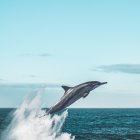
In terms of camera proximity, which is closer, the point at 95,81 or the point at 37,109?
the point at 95,81

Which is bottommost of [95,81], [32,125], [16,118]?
[95,81]

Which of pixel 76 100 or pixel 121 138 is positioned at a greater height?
pixel 121 138

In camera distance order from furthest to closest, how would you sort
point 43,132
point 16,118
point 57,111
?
1. point 43,132
2. point 16,118
3. point 57,111

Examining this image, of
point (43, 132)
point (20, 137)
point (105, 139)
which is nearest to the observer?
point (20, 137)

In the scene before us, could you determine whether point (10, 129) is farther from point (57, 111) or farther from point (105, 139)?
point (57, 111)

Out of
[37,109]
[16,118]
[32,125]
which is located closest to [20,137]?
[32,125]

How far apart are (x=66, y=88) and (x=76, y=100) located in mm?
1474

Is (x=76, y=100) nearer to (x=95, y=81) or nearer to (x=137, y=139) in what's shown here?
(x=95, y=81)

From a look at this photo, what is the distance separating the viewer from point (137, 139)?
81.4 meters

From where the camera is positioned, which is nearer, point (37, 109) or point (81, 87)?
point (81, 87)

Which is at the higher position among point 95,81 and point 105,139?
point 105,139

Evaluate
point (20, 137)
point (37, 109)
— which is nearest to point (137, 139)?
point (20, 137)

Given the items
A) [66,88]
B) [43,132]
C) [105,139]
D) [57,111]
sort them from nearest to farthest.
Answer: [57,111] → [66,88] → [43,132] → [105,139]

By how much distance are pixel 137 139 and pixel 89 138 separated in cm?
1055
